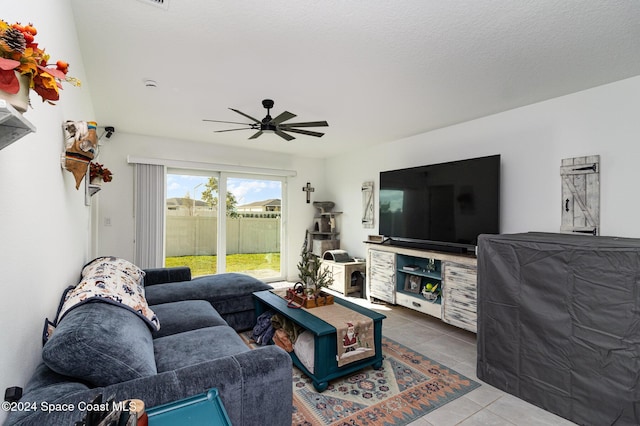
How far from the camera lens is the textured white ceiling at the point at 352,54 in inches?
68.8

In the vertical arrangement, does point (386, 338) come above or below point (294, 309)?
below

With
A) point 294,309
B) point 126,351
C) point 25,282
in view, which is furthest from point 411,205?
point 25,282

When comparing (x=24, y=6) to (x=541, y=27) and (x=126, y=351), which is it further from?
(x=541, y=27)

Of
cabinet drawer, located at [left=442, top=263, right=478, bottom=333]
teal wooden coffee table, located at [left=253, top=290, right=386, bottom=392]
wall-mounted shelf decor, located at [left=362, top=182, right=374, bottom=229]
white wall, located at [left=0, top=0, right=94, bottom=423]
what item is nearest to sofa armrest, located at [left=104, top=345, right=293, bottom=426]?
white wall, located at [left=0, top=0, right=94, bottom=423]

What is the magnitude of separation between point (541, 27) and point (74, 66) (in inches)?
116

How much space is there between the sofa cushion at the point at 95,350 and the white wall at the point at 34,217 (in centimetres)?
10

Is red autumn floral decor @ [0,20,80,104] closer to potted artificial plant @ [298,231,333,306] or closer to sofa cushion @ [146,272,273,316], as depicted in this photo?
potted artificial plant @ [298,231,333,306]

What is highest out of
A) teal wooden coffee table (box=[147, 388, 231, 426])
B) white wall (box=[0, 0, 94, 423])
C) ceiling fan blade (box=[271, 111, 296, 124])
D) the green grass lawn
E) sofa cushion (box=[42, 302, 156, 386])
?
ceiling fan blade (box=[271, 111, 296, 124])

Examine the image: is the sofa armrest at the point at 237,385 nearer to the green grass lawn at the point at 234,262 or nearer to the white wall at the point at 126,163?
the white wall at the point at 126,163

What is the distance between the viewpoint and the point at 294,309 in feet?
8.86

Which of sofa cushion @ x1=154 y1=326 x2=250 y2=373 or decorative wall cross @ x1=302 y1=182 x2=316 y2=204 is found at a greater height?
decorative wall cross @ x1=302 y1=182 x2=316 y2=204

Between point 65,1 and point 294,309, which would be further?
point 294,309

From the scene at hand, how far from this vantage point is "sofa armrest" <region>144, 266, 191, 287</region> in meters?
3.44

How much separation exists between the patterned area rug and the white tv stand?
0.77 m
